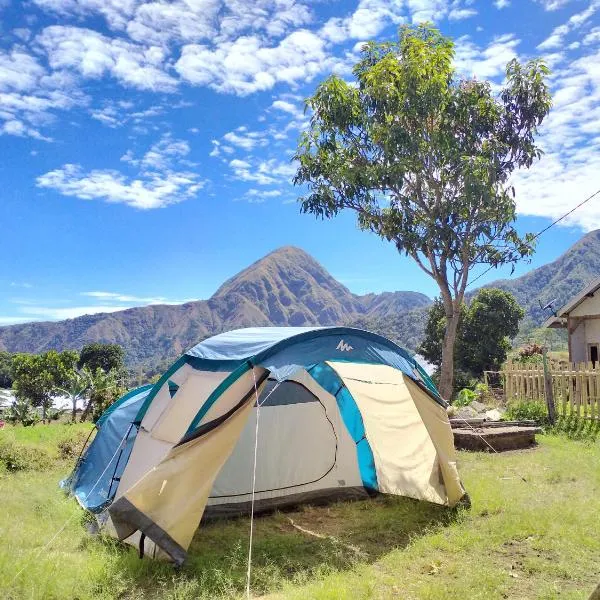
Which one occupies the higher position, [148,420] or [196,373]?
[196,373]

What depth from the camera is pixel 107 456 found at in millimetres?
7879

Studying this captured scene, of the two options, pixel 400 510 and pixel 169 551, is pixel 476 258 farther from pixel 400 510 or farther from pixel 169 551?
pixel 169 551

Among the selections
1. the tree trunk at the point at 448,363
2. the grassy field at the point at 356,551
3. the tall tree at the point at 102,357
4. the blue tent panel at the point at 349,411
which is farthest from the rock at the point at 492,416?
the tall tree at the point at 102,357

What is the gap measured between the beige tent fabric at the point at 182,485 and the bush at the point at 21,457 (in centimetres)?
555

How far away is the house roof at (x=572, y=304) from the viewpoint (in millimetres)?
19953

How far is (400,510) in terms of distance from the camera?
7219mm

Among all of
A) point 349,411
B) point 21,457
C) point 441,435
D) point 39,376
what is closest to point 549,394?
point 349,411

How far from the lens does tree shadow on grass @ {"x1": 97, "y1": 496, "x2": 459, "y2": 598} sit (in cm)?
502

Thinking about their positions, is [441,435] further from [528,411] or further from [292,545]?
[528,411]

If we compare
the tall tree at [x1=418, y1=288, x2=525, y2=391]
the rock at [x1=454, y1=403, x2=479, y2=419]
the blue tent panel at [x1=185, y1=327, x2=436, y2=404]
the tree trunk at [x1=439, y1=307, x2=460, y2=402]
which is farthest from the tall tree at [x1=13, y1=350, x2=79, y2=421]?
the blue tent panel at [x1=185, y1=327, x2=436, y2=404]

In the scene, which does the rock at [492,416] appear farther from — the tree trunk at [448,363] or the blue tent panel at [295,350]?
the blue tent panel at [295,350]

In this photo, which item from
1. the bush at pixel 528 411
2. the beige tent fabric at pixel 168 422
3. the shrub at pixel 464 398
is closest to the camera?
the beige tent fabric at pixel 168 422

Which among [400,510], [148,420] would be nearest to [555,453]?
[400,510]

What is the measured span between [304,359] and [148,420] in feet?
7.99
